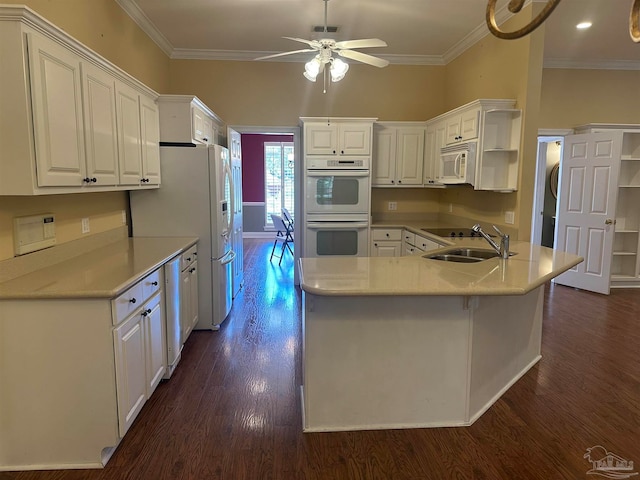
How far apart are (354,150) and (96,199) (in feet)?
9.05

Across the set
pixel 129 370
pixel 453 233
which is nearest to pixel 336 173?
pixel 453 233

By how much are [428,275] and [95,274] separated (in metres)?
1.79

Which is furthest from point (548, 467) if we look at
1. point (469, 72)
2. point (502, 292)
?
point (469, 72)

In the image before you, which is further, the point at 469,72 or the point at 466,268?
the point at 469,72

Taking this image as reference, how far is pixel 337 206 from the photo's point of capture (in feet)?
15.6

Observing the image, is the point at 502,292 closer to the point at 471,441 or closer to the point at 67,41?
the point at 471,441

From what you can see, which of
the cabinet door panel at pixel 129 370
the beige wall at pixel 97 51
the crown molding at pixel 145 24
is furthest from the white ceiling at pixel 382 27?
the cabinet door panel at pixel 129 370

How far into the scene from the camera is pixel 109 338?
6.28 feet

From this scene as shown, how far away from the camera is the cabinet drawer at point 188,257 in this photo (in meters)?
3.14

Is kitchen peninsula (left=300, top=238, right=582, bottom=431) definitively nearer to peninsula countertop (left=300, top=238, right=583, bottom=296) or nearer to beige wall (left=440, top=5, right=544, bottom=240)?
peninsula countertop (left=300, top=238, right=583, bottom=296)

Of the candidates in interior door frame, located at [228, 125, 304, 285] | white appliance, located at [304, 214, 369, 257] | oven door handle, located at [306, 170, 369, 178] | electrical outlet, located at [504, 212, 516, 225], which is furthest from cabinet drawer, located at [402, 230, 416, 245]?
interior door frame, located at [228, 125, 304, 285]

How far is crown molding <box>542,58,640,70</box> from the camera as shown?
511 cm

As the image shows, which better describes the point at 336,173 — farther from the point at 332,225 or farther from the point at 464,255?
the point at 464,255

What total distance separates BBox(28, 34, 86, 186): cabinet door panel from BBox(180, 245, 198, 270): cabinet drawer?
1086mm
